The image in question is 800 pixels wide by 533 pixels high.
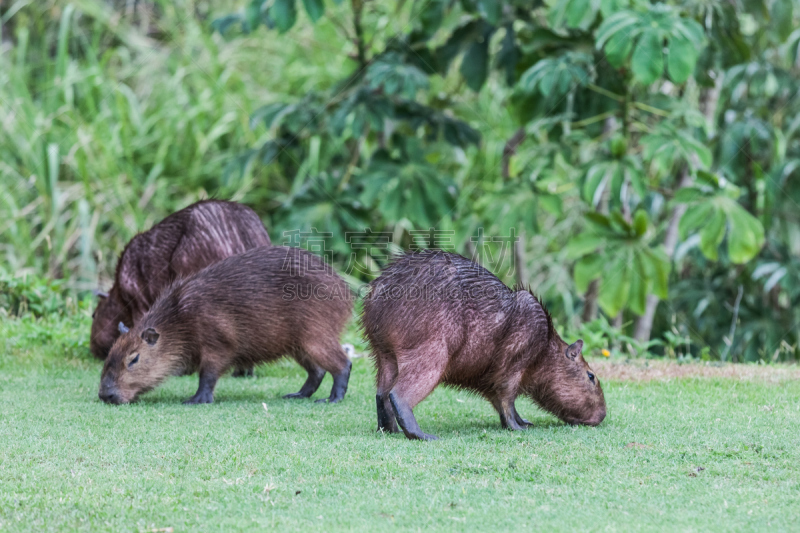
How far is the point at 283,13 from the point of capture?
6555 mm

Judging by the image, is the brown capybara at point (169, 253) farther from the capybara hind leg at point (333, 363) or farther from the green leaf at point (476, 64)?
the green leaf at point (476, 64)

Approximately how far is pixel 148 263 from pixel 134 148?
4096mm

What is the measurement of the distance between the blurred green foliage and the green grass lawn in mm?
2177

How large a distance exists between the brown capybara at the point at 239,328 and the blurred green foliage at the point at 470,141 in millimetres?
2038

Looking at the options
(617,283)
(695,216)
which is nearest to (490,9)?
(695,216)

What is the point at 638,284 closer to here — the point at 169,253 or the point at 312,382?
the point at 312,382

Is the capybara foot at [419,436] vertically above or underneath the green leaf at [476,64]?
underneath

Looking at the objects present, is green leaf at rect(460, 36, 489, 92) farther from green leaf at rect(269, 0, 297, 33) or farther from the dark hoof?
the dark hoof

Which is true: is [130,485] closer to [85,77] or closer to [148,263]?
[148,263]

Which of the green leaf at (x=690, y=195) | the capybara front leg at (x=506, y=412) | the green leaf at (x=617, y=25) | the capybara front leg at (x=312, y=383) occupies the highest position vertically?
the green leaf at (x=617, y=25)

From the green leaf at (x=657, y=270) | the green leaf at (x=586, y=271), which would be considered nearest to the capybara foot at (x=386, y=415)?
the green leaf at (x=586, y=271)

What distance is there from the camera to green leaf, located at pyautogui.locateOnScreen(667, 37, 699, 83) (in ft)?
19.7

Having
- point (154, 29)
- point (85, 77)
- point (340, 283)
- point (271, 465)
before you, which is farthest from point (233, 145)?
point (271, 465)

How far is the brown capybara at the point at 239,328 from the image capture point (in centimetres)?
517
